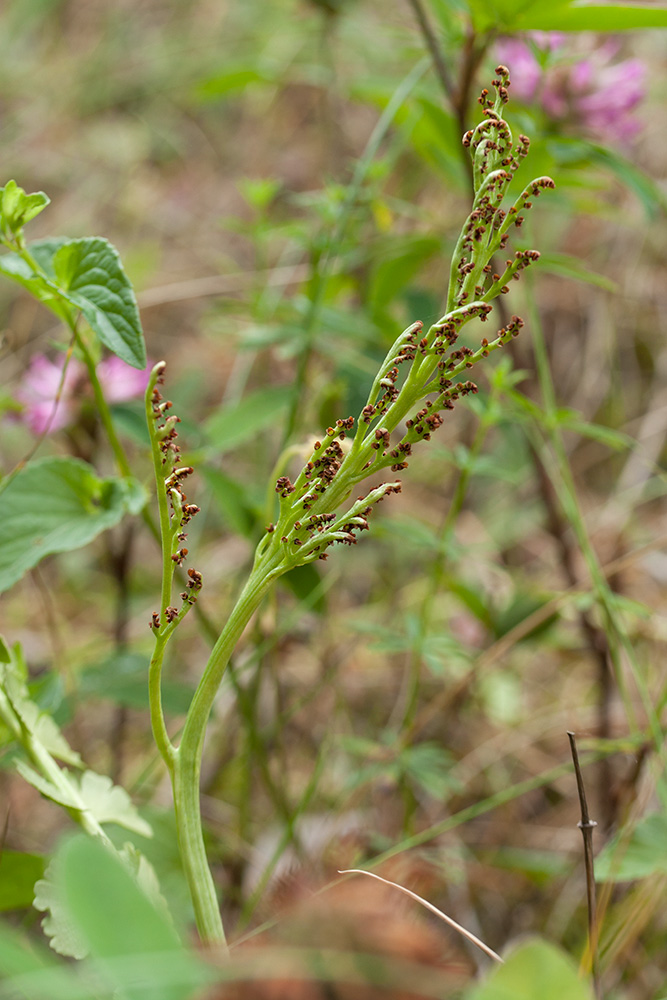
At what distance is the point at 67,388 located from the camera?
1.40m

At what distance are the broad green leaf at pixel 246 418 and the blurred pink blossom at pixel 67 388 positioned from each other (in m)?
0.18

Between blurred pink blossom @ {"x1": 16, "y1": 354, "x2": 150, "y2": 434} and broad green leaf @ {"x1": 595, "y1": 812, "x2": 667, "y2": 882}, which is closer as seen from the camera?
broad green leaf @ {"x1": 595, "y1": 812, "x2": 667, "y2": 882}

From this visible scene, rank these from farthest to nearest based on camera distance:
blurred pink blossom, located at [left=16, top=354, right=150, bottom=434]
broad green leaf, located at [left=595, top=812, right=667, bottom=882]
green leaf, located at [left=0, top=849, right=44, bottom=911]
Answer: blurred pink blossom, located at [left=16, top=354, right=150, bottom=434] → broad green leaf, located at [left=595, top=812, right=667, bottom=882] → green leaf, located at [left=0, top=849, right=44, bottom=911]

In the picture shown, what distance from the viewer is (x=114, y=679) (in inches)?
45.3

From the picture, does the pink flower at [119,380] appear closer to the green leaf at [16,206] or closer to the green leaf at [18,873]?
the green leaf at [16,206]

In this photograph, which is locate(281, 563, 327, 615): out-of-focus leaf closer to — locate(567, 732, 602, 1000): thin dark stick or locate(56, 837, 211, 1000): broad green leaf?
locate(567, 732, 602, 1000): thin dark stick

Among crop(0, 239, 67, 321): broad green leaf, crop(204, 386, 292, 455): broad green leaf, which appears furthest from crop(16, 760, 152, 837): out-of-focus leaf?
crop(204, 386, 292, 455): broad green leaf

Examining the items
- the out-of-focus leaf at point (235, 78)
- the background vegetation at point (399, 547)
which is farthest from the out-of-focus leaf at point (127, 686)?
the out-of-focus leaf at point (235, 78)

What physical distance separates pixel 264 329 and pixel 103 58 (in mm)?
2991

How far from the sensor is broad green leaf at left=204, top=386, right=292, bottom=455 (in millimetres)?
1294

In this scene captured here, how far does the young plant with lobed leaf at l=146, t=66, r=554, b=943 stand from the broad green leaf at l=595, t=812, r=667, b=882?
20.0 inches

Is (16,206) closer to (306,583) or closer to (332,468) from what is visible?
(332,468)

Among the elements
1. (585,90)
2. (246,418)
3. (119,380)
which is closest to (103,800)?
(246,418)

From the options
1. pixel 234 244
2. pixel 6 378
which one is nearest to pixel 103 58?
pixel 234 244
